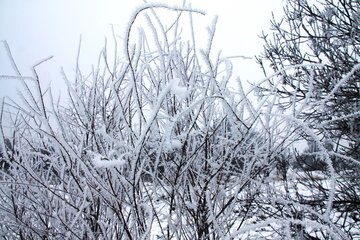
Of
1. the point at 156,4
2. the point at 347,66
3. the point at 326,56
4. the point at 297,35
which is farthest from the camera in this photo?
the point at 297,35

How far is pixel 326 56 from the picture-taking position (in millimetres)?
3852

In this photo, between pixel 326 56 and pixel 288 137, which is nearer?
pixel 288 137

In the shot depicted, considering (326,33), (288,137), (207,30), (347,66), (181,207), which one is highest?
(326,33)

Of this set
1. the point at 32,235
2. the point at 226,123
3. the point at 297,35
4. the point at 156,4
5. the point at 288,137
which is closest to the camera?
the point at 156,4

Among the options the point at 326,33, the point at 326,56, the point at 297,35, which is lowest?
the point at 326,56

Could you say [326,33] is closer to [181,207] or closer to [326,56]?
[326,56]

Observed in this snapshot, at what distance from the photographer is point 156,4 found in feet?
2.65

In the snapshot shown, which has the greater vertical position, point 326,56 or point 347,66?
point 326,56

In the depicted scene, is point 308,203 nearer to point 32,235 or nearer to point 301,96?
point 301,96

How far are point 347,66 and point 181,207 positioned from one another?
2.93 m

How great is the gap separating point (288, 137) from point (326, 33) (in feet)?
9.86

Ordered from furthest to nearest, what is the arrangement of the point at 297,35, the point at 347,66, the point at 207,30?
the point at 297,35, the point at 347,66, the point at 207,30

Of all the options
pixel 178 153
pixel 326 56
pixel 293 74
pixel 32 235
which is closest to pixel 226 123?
pixel 178 153

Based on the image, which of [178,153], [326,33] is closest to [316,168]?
[326,33]
